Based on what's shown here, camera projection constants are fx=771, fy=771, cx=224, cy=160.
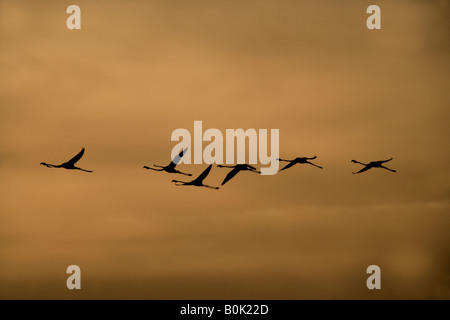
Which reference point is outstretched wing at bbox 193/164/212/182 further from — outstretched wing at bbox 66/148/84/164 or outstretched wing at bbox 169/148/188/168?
outstretched wing at bbox 66/148/84/164

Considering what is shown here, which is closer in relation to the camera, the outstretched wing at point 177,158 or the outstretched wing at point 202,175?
the outstretched wing at point 177,158

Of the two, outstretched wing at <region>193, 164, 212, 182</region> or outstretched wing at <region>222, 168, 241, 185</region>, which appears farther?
outstretched wing at <region>222, 168, 241, 185</region>

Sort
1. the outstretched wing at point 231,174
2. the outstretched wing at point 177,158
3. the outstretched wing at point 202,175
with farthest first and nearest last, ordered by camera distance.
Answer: the outstretched wing at point 231,174 < the outstretched wing at point 202,175 < the outstretched wing at point 177,158

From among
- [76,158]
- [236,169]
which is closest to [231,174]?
[236,169]

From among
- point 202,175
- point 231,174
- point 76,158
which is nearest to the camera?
point 76,158

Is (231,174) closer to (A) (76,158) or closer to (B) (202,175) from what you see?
(B) (202,175)

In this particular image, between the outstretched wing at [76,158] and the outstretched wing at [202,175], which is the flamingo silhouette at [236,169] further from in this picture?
the outstretched wing at [76,158]

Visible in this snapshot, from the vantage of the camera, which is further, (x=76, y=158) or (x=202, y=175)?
(x=202, y=175)

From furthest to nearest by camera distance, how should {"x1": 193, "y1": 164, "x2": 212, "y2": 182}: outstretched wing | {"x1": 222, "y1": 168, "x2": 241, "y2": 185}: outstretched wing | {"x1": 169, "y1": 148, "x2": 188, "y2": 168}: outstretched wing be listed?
{"x1": 222, "y1": 168, "x2": 241, "y2": 185}: outstretched wing → {"x1": 193, "y1": 164, "x2": 212, "y2": 182}: outstretched wing → {"x1": 169, "y1": 148, "x2": 188, "y2": 168}: outstretched wing
